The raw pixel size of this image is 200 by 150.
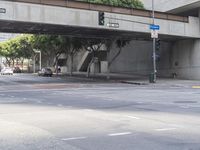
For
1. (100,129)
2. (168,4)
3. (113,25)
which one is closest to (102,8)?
(113,25)

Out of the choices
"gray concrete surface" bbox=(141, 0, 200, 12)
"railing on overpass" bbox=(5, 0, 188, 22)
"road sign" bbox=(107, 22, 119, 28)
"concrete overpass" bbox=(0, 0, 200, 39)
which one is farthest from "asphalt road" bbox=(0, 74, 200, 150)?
"gray concrete surface" bbox=(141, 0, 200, 12)

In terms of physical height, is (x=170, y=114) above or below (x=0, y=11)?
below

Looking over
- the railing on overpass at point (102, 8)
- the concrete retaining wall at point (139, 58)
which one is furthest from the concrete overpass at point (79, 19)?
the concrete retaining wall at point (139, 58)

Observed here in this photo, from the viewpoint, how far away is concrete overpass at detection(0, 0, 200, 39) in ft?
118

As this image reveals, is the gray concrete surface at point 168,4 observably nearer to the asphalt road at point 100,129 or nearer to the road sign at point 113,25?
the road sign at point 113,25

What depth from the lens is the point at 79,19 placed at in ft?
128

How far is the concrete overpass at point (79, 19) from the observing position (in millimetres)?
35969

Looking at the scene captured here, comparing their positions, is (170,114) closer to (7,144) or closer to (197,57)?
(7,144)

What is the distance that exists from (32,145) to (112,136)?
201 centimetres

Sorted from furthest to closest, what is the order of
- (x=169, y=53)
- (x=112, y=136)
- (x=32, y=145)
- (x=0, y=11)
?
1. (x=169, y=53)
2. (x=0, y=11)
3. (x=112, y=136)
4. (x=32, y=145)

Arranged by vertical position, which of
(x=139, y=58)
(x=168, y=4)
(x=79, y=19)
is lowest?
(x=139, y=58)

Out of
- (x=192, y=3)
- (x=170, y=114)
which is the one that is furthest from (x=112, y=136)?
(x=192, y=3)

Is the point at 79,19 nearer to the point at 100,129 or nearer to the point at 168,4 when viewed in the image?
the point at 168,4

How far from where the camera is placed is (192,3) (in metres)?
47.0
